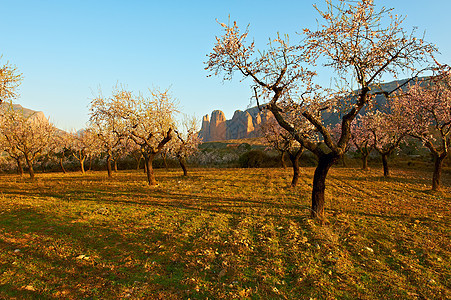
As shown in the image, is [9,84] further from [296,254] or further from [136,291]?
[296,254]

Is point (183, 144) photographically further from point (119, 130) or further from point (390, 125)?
point (390, 125)

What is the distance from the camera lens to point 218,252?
8.46 metres

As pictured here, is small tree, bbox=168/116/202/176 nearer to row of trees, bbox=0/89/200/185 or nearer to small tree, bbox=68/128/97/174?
row of trees, bbox=0/89/200/185

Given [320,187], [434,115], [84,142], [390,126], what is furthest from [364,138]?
[84,142]

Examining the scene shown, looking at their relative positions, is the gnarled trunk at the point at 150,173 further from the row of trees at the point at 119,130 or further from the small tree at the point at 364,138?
the small tree at the point at 364,138

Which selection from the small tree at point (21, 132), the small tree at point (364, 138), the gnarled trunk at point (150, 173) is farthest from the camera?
the small tree at point (364, 138)

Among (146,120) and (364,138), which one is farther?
(364,138)

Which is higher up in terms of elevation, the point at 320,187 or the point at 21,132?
the point at 21,132

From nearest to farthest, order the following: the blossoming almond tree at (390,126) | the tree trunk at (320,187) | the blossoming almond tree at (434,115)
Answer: the tree trunk at (320,187)
the blossoming almond tree at (434,115)
the blossoming almond tree at (390,126)

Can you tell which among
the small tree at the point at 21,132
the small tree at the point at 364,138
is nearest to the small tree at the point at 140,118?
the small tree at the point at 21,132

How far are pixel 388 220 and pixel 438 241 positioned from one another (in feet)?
9.08

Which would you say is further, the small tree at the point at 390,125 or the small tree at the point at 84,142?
the small tree at the point at 84,142

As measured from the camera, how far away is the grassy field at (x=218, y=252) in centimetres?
623

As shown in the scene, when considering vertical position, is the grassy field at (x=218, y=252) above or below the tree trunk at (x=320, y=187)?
below
